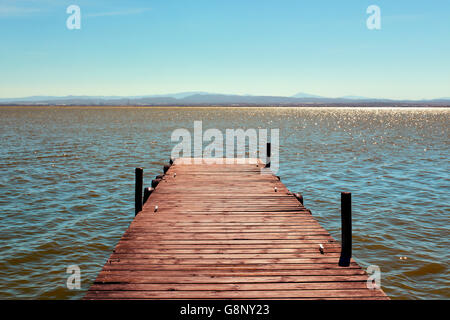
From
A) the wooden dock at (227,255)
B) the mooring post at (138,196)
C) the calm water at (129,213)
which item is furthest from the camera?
A: the mooring post at (138,196)

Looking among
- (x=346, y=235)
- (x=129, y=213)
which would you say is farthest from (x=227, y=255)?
(x=129, y=213)

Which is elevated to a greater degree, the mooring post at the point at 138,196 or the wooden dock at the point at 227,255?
the mooring post at the point at 138,196

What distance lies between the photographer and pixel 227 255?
21.5 ft

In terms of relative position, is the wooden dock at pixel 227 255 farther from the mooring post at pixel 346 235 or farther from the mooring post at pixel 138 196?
the mooring post at pixel 138 196

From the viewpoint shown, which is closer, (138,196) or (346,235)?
(346,235)

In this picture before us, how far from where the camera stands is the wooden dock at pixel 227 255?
17.3 ft

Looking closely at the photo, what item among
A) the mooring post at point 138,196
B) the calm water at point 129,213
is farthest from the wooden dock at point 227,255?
the calm water at point 129,213

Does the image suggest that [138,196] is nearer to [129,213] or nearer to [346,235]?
[129,213]

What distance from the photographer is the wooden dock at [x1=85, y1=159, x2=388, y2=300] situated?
17.3 ft

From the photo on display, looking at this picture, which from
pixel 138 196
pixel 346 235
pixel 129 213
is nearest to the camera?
pixel 346 235
